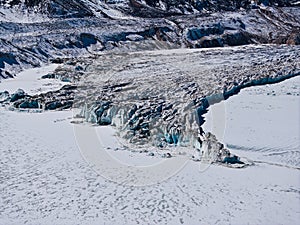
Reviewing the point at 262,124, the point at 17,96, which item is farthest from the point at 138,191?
the point at 17,96

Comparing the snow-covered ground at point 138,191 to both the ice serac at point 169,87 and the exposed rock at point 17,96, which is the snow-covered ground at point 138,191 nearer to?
the ice serac at point 169,87

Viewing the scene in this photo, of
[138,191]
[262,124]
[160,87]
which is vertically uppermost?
[160,87]

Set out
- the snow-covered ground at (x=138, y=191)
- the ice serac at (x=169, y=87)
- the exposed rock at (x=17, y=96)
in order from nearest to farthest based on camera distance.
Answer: the snow-covered ground at (x=138, y=191), the ice serac at (x=169, y=87), the exposed rock at (x=17, y=96)

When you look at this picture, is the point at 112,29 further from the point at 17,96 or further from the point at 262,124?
the point at 262,124

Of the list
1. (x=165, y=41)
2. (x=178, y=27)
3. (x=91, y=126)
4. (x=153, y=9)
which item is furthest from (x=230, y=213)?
(x=153, y=9)

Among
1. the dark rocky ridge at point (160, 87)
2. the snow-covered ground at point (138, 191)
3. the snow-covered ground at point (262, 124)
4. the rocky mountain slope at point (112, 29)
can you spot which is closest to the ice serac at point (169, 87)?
the dark rocky ridge at point (160, 87)

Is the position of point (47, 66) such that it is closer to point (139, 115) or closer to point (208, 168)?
point (139, 115)

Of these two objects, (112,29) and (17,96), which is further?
(112,29)
